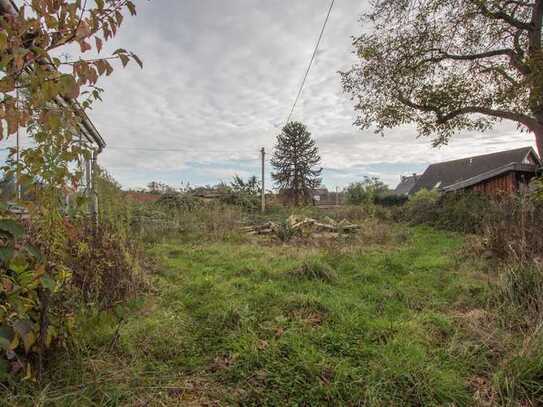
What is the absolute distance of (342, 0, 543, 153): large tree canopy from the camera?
727cm

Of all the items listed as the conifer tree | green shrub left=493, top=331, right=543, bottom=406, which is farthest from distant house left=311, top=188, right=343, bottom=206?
green shrub left=493, top=331, right=543, bottom=406

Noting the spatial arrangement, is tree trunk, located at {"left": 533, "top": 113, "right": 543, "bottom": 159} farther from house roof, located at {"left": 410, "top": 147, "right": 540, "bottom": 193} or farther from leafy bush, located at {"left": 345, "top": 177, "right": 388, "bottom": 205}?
leafy bush, located at {"left": 345, "top": 177, "right": 388, "bottom": 205}

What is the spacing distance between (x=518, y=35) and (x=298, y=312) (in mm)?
9745

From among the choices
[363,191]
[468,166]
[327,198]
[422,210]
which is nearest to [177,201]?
[422,210]

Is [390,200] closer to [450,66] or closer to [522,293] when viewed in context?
[450,66]

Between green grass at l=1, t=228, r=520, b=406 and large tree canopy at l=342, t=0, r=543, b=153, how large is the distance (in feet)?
21.0

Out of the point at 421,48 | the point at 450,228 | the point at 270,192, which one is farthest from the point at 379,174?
the point at 421,48

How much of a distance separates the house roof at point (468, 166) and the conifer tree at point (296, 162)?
31.1 ft

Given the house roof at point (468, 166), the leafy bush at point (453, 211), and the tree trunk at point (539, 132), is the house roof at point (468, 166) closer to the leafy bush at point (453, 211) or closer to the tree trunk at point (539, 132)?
the leafy bush at point (453, 211)

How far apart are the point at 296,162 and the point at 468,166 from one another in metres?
13.7

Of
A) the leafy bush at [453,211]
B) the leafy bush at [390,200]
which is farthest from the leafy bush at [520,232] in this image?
the leafy bush at [390,200]

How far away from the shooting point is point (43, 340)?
1.44 metres

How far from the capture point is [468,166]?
21.9m

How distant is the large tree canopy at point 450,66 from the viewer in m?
7.27
